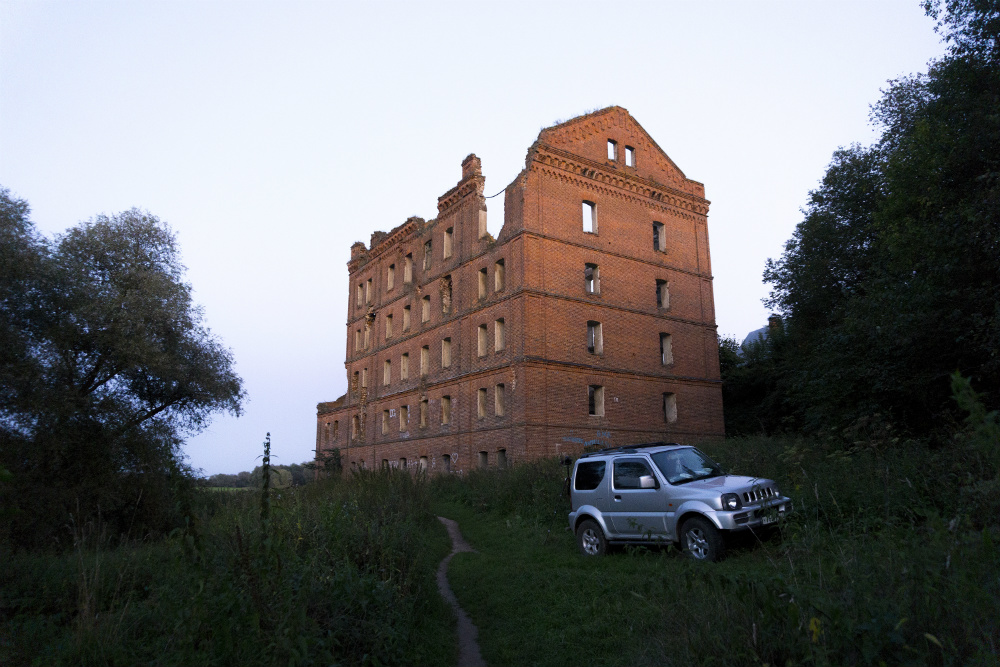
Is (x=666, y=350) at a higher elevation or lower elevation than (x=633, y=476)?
higher


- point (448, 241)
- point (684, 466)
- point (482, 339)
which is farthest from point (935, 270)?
point (448, 241)

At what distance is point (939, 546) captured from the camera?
3.80 metres

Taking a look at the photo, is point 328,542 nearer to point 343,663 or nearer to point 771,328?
point 343,663

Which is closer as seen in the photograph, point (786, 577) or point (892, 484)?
point (786, 577)

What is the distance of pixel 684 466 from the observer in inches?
424

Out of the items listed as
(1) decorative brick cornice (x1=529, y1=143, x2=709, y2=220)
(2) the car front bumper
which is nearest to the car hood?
(2) the car front bumper

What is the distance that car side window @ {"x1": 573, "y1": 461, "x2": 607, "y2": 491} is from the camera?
11.7 metres

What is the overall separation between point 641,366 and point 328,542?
2611 centimetres

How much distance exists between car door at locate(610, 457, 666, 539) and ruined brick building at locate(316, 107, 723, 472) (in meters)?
16.3

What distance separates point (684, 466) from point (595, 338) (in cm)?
2021

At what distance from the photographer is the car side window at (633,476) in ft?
33.9

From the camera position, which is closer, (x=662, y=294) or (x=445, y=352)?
(x=662, y=294)

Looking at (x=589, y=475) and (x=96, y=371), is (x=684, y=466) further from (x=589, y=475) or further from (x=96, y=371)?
(x=96, y=371)

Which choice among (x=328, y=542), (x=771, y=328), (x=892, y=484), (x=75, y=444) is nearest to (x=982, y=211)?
(x=892, y=484)
